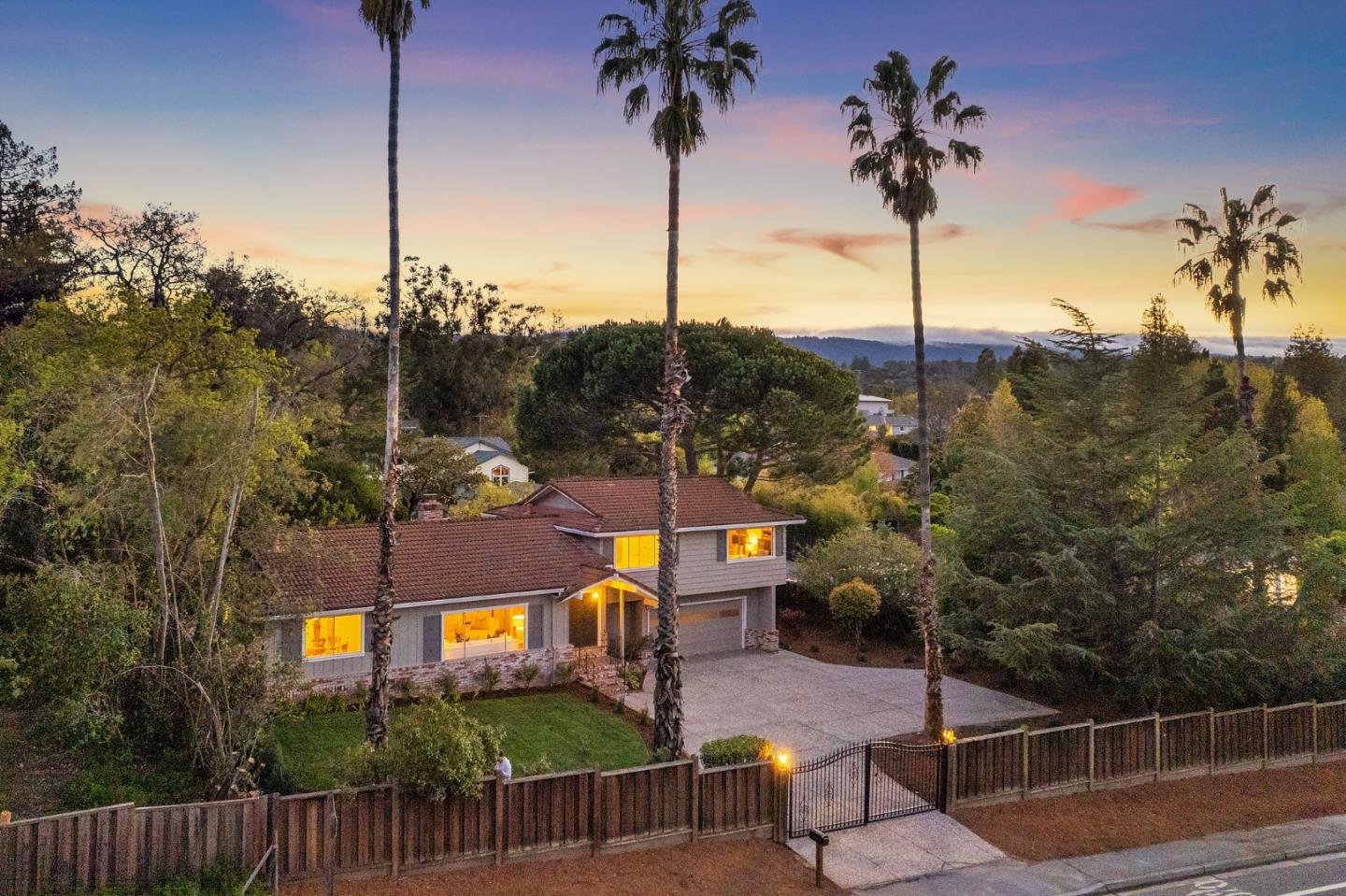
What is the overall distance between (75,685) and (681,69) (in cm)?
1469

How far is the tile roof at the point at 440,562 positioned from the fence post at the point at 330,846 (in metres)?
8.53

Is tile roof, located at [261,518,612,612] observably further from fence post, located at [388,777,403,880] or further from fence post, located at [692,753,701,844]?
fence post, located at [692,753,701,844]

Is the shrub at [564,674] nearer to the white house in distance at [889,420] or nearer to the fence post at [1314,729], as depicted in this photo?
the fence post at [1314,729]

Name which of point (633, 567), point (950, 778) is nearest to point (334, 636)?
point (633, 567)

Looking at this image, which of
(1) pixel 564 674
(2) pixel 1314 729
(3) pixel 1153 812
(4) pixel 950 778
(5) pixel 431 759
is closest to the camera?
(5) pixel 431 759

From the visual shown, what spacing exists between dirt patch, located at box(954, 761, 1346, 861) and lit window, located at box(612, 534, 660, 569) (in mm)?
13700

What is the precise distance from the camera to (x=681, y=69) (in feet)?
56.3

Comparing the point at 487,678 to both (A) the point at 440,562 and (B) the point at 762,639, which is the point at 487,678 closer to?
(A) the point at 440,562

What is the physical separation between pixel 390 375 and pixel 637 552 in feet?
44.3

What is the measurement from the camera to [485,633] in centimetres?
2350

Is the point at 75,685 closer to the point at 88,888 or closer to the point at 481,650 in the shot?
the point at 88,888

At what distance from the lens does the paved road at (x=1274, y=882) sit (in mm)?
13203

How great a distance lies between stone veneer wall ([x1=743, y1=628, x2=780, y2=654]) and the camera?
29.0 meters

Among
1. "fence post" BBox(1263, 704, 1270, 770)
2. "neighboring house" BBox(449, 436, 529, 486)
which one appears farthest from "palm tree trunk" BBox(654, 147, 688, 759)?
"neighboring house" BBox(449, 436, 529, 486)
